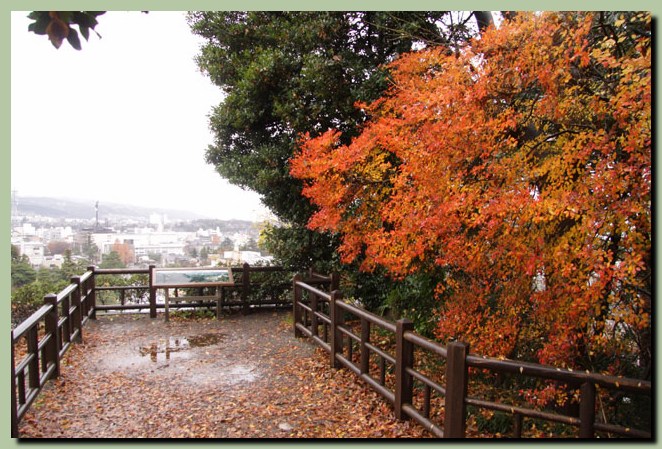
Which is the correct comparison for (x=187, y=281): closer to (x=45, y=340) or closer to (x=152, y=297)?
(x=152, y=297)

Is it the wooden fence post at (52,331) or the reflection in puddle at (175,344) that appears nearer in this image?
the wooden fence post at (52,331)

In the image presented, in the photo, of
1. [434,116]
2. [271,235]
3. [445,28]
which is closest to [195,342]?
[271,235]

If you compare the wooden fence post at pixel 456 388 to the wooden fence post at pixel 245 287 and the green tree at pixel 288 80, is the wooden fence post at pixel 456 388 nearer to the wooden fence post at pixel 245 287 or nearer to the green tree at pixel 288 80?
the green tree at pixel 288 80

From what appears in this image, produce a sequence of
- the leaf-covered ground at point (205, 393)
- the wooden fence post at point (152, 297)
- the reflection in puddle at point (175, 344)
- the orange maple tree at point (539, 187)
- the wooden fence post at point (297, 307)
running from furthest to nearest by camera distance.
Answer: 1. the wooden fence post at point (152, 297)
2. the wooden fence post at point (297, 307)
3. the reflection in puddle at point (175, 344)
4. the leaf-covered ground at point (205, 393)
5. the orange maple tree at point (539, 187)

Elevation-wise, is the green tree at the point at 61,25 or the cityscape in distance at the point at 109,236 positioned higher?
the green tree at the point at 61,25

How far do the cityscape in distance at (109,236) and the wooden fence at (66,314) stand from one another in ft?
3.10

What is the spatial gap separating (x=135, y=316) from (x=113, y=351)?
2.49m

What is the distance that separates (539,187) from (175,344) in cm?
588

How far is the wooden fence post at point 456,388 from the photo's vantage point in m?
3.64

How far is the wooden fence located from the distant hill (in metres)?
1.55

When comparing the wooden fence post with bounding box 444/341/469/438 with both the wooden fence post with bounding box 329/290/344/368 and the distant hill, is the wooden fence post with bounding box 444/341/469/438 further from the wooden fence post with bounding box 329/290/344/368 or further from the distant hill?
the distant hill

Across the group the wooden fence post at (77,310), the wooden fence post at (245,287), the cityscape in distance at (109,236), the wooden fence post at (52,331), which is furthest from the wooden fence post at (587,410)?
the cityscape in distance at (109,236)

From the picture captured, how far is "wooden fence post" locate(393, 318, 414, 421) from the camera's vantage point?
14.7ft

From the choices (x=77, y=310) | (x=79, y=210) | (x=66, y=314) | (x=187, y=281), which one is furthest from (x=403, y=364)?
(x=79, y=210)
